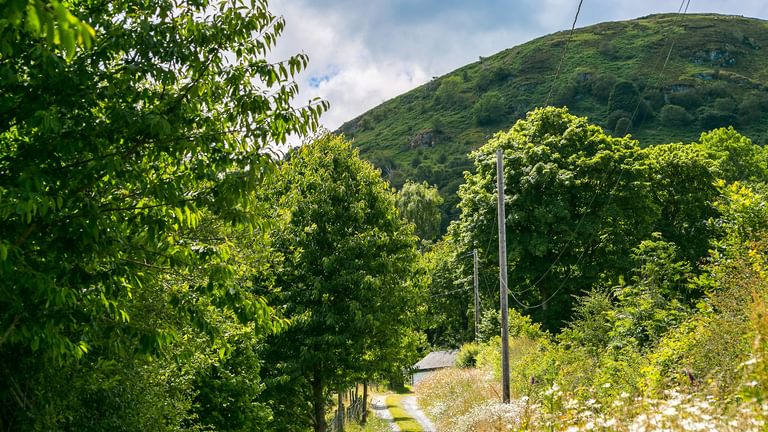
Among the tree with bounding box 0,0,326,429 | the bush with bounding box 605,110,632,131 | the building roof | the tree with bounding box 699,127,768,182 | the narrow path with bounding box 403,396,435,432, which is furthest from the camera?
the bush with bounding box 605,110,632,131

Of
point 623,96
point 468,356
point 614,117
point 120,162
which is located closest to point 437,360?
point 468,356

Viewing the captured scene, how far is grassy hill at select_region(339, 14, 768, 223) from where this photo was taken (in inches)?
5069

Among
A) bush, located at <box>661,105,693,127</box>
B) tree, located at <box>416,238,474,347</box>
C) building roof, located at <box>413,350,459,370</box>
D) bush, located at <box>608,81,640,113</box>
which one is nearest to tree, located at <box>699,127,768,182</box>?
tree, located at <box>416,238,474,347</box>

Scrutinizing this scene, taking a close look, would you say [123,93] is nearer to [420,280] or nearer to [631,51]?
[420,280]

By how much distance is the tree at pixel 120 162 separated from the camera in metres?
5.70

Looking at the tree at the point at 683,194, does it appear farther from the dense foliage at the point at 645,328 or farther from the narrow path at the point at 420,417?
the narrow path at the point at 420,417

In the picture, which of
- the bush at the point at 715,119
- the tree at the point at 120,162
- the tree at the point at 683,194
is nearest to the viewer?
the tree at the point at 120,162

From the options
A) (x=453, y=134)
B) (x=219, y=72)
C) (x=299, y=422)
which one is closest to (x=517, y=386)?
(x=299, y=422)

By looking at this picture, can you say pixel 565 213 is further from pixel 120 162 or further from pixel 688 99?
pixel 688 99

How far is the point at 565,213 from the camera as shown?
34.5m

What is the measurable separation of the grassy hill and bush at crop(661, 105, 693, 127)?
20 cm

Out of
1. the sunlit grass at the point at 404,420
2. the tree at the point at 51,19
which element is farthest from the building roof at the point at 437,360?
the tree at the point at 51,19

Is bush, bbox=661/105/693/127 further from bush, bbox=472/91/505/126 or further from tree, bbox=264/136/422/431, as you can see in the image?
tree, bbox=264/136/422/431

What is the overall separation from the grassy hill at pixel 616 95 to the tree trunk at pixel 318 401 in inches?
3635
